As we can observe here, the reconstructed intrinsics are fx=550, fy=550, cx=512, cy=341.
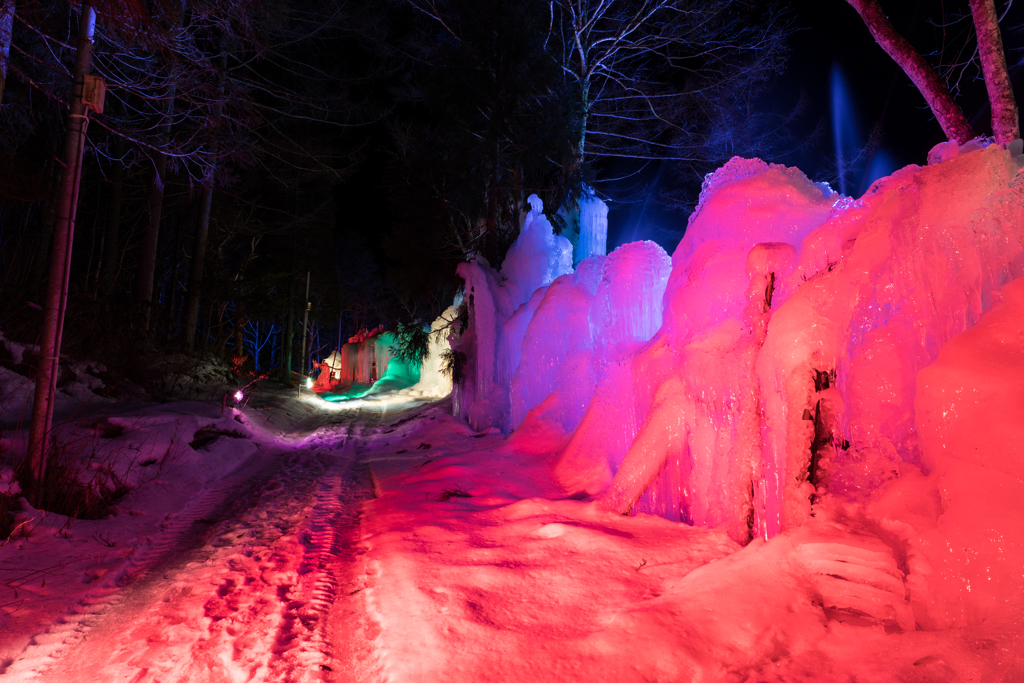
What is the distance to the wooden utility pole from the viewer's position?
14.9ft

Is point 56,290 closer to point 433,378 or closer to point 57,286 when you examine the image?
point 57,286

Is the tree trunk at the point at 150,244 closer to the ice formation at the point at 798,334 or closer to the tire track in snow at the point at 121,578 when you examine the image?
the tire track in snow at the point at 121,578

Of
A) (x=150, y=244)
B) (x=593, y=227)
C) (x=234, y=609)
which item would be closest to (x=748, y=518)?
(x=234, y=609)

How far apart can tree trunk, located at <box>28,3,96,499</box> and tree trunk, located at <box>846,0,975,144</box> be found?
8.99 meters

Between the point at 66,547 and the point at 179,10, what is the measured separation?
6024 mm

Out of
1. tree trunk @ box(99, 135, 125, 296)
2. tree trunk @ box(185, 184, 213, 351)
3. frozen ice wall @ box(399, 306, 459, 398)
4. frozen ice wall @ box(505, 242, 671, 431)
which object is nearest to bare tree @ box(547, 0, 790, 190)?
frozen ice wall @ box(505, 242, 671, 431)

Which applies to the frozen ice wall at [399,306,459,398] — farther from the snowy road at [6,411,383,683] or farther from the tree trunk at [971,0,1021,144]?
the tree trunk at [971,0,1021,144]

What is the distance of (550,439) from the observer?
7090 mm

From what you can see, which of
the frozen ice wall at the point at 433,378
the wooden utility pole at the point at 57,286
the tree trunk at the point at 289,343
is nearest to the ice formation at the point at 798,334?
the wooden utility pole at the point at 57,286

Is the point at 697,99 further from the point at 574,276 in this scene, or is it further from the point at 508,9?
the point at 574,276

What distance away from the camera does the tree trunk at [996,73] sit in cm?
628

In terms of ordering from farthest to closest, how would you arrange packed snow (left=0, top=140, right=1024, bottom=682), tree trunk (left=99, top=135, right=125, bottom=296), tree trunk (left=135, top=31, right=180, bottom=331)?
1. tree trunk (left=99, top=135, right=125, bottom=296)
2. tree trunk (left=135, top=31, right=180, bottom=331)
3. packed snow (left=0, top=140, right=1024, bottom=682)

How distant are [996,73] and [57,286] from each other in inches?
391

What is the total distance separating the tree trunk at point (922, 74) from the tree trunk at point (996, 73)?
334 millimetres
